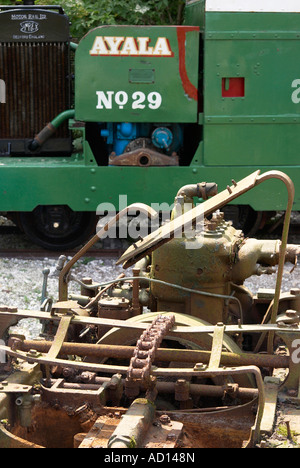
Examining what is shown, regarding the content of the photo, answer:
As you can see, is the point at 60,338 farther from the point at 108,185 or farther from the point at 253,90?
the point at 253,90

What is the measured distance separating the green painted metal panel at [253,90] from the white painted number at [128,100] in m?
0.64

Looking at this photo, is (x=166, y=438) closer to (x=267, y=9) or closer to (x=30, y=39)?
(x=267, y=9)

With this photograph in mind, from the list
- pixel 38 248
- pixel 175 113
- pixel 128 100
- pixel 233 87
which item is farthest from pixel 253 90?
pixel 38 248

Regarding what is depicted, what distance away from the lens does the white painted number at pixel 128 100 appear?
384 inches

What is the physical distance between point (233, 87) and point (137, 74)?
1.19m

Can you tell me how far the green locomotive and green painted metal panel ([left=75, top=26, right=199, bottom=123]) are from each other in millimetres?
12

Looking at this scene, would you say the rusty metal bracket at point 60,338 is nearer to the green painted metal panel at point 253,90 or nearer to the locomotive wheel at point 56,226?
the green painted metal panel at point 253,90

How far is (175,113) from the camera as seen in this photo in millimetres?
9828

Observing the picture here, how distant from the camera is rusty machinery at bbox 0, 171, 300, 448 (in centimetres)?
389

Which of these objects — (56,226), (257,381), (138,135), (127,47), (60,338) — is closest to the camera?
(257,381)

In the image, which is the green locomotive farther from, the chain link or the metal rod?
the chain link

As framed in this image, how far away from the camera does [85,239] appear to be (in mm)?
10742
